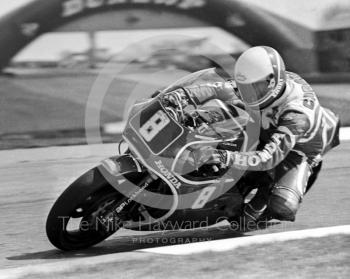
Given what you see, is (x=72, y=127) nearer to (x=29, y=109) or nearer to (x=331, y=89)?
(x=29, y=109)

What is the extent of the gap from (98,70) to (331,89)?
3.78 metres

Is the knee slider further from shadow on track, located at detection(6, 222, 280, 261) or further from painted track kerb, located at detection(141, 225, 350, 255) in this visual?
shadow on track, located at detection(6, 222, 280, 261)

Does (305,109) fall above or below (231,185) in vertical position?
above

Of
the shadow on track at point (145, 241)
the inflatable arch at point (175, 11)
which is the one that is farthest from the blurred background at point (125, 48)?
the shadow on track at point (145, 241)

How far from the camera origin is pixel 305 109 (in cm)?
535

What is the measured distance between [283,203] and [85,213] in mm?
1421

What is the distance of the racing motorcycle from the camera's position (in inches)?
192

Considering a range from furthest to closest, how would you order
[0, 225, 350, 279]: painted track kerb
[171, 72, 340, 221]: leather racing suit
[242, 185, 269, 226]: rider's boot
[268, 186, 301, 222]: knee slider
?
[242, 185, 269, 226]: rider's boot → [268, 186, 301, 222]: knee slider → [171, 72, 340, 221]: leather racing suit → [0, 225, 350, 279]: painted track kerb

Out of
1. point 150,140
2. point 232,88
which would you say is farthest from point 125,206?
point 232,88

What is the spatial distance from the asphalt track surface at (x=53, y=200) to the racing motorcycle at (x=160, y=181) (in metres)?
0.24

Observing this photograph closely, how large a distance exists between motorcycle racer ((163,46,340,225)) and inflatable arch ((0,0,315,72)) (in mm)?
5355

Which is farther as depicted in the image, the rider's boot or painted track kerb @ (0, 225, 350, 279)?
the rider's boot

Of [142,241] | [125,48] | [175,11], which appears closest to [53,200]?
[142,241]

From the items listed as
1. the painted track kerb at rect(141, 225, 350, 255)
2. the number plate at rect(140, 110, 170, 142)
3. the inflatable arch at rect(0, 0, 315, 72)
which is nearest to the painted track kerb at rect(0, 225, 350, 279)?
the painted track kerb at rect(141, 225, 350, 255)
